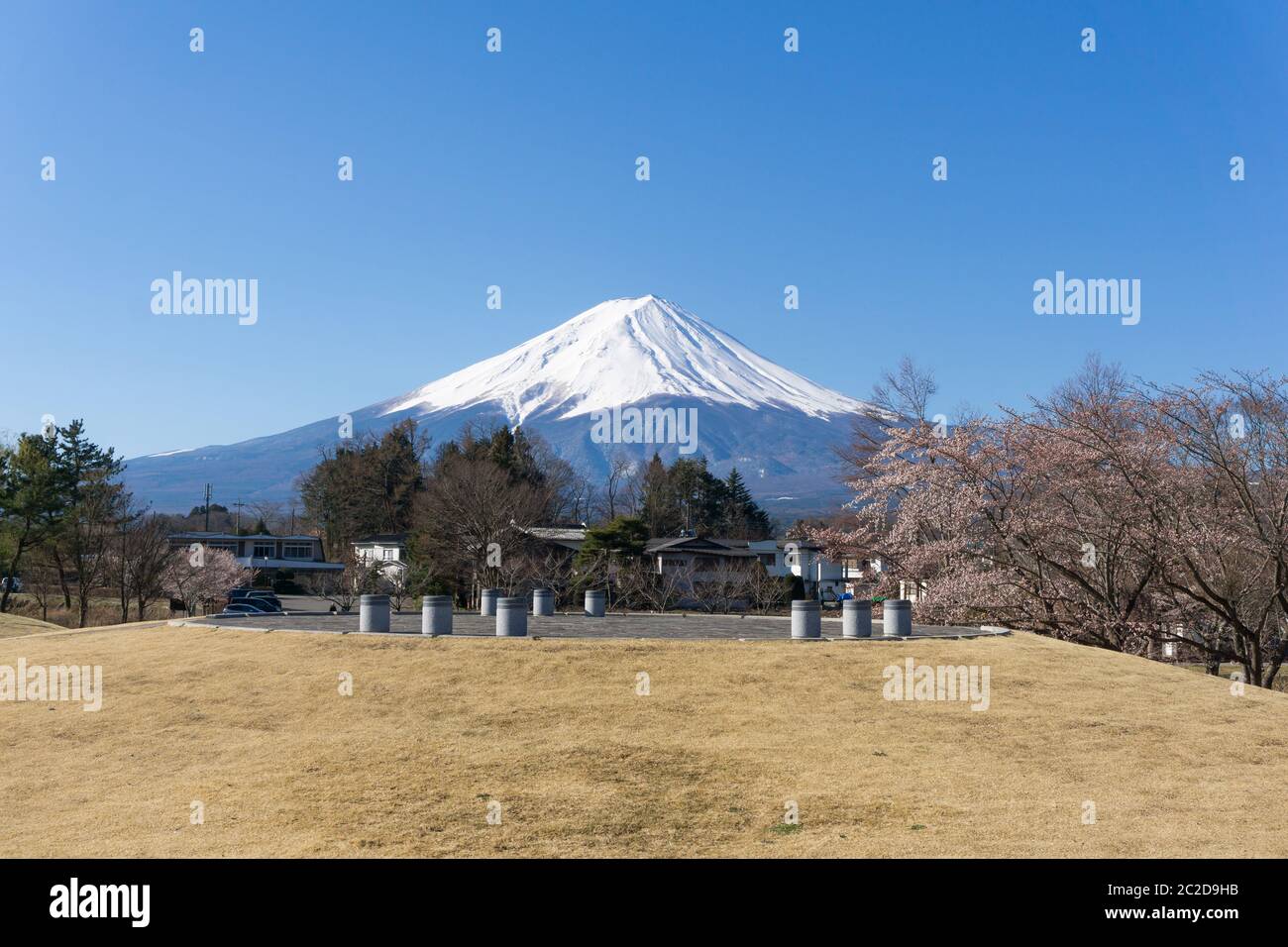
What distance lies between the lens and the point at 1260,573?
22922 mm

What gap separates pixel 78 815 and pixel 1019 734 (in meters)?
12.1

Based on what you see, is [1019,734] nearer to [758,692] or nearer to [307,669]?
[758,692]

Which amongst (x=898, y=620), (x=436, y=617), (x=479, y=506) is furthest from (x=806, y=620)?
(x=479, y=506)

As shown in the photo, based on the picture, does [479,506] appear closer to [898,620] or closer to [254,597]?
[254,597]

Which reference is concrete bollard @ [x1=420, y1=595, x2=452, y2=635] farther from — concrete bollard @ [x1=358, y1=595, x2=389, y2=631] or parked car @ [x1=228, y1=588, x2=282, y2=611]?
parked car @ [x1=228, y1=588, x2=282, y2=611]

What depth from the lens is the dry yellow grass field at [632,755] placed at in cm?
1109

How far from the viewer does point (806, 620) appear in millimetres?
20078

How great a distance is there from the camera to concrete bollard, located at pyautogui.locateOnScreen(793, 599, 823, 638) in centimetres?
2005

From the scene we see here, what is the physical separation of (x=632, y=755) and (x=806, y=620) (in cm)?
719

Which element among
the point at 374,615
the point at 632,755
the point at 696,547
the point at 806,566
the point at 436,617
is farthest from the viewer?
the point at 806,566

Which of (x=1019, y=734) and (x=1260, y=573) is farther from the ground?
(x=1260, y=573)

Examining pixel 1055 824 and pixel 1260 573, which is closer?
pixel 1055 824
